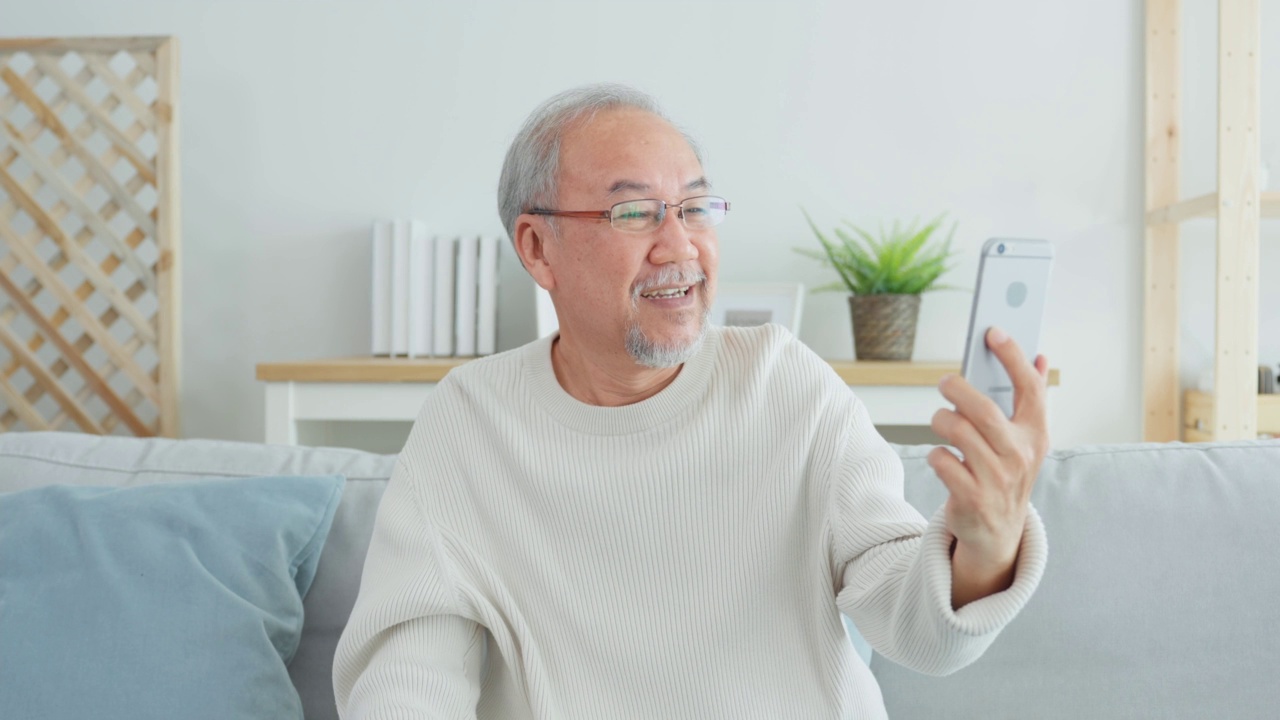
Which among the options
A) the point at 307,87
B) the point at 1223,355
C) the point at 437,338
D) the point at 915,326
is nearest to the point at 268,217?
the point at 307,87

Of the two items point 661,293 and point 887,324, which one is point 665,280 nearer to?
point 661,293

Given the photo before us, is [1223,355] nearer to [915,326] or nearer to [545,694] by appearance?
[915,326]

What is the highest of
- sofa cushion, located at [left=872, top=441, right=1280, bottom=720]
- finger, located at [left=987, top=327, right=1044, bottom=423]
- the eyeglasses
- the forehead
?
the forehead

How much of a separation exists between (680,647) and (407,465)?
0.33 m

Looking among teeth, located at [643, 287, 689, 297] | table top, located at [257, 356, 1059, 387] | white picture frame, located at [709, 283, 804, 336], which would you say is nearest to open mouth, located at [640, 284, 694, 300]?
teeth, located at [643, 287, 689, 297]

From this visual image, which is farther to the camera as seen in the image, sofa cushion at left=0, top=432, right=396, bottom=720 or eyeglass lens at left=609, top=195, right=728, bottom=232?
sofa cushion at left=0, top=432, right=396, bottom=720

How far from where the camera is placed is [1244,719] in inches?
44.3

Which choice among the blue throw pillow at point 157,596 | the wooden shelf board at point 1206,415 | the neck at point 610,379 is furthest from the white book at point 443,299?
the wooden shelf board at point 1206,415

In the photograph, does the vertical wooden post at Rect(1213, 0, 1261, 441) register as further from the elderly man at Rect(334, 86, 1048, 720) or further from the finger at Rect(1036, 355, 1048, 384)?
the finger at Rect(1036, 355, 1048, 384)

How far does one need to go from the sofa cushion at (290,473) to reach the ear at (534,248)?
0.32 metres

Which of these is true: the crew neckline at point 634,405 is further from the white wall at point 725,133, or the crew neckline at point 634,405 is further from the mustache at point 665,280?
the white wall at point 725,133

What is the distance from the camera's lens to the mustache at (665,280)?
42.5 inches

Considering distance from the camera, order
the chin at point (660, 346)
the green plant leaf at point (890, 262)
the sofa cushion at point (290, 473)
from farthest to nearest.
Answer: the green plant leaf at point (890, 262)
the sofa cushion at point (290, 473)
the chin at point (660, 346)

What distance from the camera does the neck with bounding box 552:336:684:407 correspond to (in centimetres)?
110
